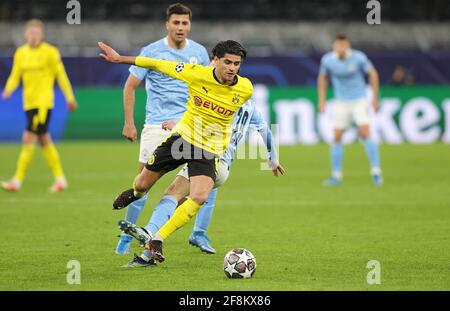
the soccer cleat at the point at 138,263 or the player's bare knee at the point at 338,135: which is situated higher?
the player's bare knee at the point at 338,135

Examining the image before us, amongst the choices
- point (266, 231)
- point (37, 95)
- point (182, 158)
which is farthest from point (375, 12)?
point (182, 158)

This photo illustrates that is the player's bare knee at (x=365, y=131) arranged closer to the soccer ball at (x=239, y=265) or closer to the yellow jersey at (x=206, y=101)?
the yellow jersey at (x=206, y=101)

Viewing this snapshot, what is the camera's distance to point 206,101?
849 centimetres

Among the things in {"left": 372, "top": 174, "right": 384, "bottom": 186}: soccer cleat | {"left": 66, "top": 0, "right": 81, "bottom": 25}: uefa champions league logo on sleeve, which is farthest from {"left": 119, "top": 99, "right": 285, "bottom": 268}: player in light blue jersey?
{"left": 66, "top": 0, "right": 81, "bottom": 25}: uefa champions league logo on sleeve

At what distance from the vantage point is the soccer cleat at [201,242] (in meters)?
9.58

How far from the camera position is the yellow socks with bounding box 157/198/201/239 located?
8.27 meters

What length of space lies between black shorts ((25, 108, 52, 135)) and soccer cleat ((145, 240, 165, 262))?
23.4 feet

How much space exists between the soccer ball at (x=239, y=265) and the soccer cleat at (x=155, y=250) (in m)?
0.54

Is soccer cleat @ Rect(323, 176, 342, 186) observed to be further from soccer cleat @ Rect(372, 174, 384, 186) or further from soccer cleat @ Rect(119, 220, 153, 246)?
soccer cleat @ Rect(119, 220, 153, 246)

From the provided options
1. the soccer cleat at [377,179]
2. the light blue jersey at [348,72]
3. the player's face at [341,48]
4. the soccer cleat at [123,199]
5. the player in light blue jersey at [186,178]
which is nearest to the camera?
the player in light blue jersey at [186,178]

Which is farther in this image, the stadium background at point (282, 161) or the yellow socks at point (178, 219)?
the stadium background at point (282, 161)

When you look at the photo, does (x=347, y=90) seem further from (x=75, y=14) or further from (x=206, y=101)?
(x=206, y=101)

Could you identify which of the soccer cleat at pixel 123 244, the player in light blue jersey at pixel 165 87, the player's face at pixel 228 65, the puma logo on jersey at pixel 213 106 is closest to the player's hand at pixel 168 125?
the player in light blue jersey at pixel 165 87
